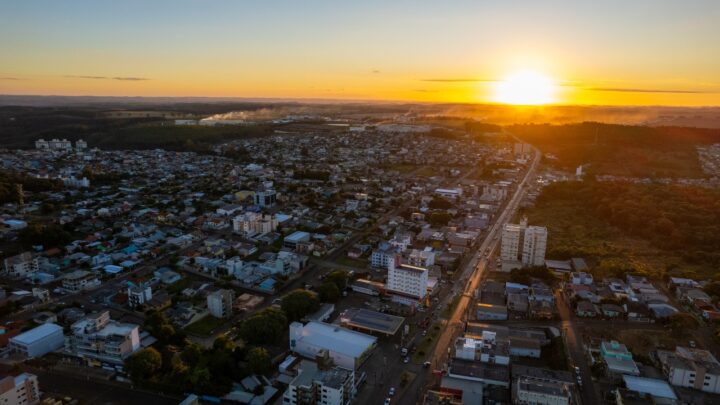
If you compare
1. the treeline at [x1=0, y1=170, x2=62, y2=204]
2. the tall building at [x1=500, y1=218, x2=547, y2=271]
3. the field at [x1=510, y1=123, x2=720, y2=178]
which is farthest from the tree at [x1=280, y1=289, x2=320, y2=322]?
the field at [x1=510, y1=123, x2=720, y2=178]

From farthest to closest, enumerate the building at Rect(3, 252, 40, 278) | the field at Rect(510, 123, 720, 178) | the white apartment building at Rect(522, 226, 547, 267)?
1. the field at Rect(510, 123, 720, 178)
2. the white apartment building at Rect(522, 226, 547, 267)
3. the building at Rect(3, 252, 40, 278)

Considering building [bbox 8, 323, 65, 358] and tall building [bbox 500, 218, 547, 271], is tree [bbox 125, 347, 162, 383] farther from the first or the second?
tall building [bbox 500, 218, 547, 271]

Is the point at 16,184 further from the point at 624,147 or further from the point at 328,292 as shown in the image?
the point at 624,147

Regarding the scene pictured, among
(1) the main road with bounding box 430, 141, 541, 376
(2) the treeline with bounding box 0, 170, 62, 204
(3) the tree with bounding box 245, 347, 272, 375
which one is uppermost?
(2) the treeline with bounding box 0, 170, 62, 204

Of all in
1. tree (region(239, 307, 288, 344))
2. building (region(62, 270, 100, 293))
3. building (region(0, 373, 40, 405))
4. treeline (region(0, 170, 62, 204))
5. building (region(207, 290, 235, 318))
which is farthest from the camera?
treeline (region(0, 170, 62, 204))

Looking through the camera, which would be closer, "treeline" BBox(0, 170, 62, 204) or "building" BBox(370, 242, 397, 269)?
"building" BBox(370, 242, 397, 269)

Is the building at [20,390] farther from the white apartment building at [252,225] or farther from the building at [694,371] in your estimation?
the building at [694,371]

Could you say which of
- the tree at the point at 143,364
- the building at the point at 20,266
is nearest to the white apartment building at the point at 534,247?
the tree at the point at 143,364
